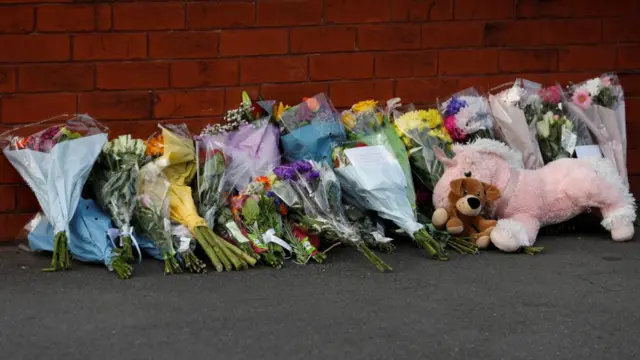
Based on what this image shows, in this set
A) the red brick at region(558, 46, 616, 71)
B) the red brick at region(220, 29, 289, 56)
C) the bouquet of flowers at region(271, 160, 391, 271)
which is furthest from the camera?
the red brick at region(558, 46, 616, 71)

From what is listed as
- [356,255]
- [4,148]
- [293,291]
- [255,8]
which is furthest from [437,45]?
[4,148]

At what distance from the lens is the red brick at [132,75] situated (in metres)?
6.06

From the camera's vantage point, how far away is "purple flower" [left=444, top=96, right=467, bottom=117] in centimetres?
636

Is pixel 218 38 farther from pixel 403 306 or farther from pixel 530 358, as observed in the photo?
pixel 530 358

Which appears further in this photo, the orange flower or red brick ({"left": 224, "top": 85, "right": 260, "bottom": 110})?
red brick ({"left": 224, "top": 85, "right": 260, "bottom": 110})

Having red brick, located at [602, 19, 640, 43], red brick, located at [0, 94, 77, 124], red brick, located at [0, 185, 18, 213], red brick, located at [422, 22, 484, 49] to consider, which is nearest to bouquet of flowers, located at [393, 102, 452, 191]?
red brick, located at [422, 22, 484, 49]

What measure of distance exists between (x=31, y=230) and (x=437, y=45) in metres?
2.85

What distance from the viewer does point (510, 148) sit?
6305mm

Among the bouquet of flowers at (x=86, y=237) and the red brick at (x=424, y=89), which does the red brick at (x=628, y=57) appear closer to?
the red brick at (x=424, y=89)

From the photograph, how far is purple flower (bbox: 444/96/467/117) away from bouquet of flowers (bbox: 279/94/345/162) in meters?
0.75

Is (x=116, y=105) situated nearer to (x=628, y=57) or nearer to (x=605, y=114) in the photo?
(x=605, y=114)

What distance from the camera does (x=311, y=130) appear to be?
605cm

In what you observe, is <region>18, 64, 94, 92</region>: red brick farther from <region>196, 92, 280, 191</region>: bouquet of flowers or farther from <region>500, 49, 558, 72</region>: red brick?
<region>500, 49, 558, 72</region>: red brick

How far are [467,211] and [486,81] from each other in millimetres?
1356
